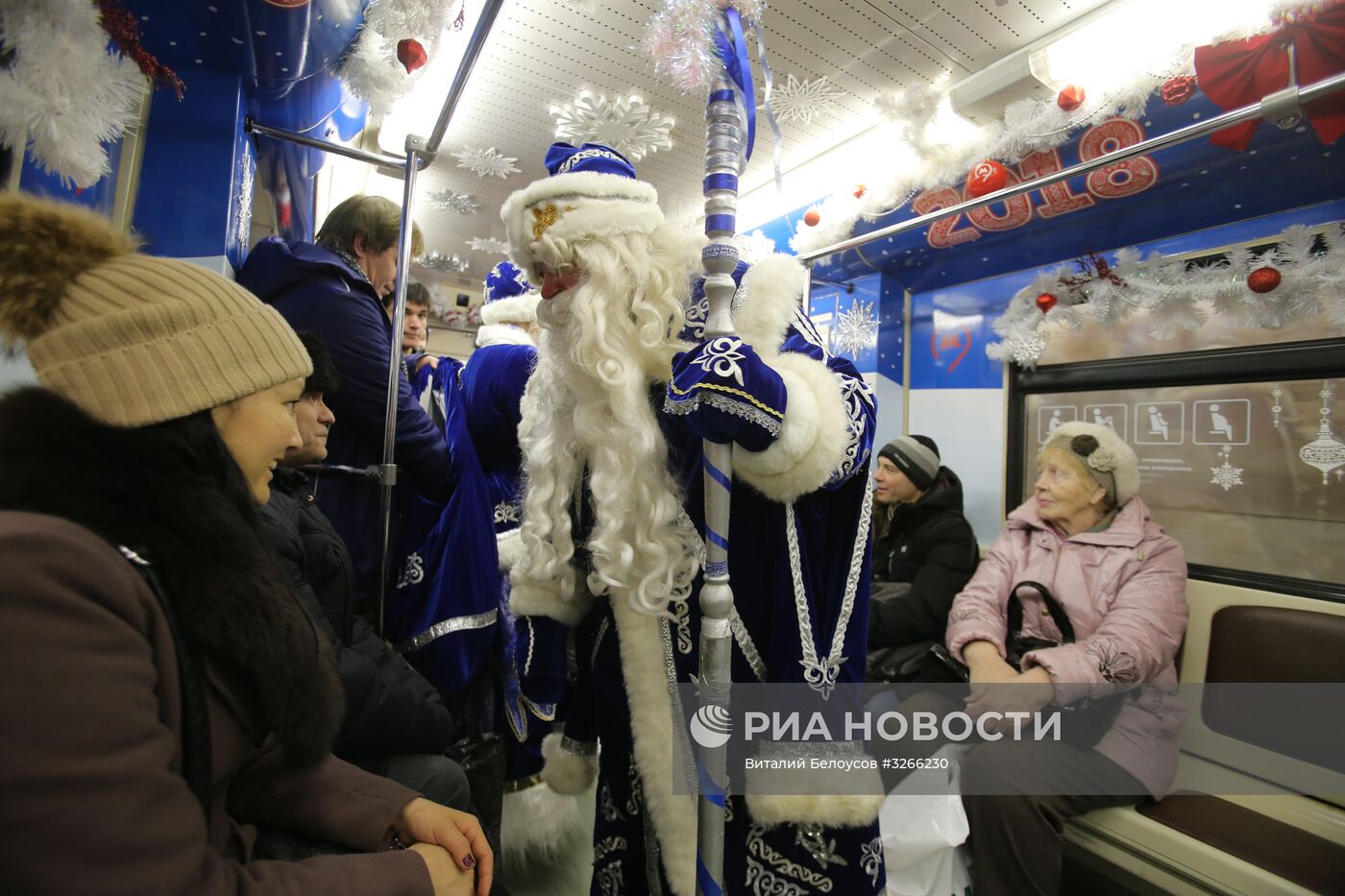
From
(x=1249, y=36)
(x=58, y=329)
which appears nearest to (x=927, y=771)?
(x=58, y=329)

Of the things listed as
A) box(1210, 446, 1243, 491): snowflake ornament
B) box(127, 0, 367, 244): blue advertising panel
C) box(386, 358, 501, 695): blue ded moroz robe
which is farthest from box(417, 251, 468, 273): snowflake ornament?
box(1210, 446, 1243, 491): snowflake ornament

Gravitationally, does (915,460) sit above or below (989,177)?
below

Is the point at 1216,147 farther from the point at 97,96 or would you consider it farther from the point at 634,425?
the point at 97,96

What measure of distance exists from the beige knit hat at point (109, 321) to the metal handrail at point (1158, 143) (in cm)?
243

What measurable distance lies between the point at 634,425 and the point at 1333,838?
235 cm

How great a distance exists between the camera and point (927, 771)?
6.17 ft

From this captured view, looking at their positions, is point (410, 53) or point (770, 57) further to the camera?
point (770, 57)

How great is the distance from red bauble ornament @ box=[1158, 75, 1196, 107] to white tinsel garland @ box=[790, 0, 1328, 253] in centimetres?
2

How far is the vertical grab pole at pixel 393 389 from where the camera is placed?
1.75 meters

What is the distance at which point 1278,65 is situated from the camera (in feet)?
5.80

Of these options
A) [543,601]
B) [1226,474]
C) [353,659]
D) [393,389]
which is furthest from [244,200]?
[1226,474]

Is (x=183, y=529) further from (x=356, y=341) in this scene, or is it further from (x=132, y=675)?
(x=356, y=341)

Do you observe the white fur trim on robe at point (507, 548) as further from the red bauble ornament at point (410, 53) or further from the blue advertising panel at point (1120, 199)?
the blue advertising panel at point (1120, 199)

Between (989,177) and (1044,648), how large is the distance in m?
1.76
